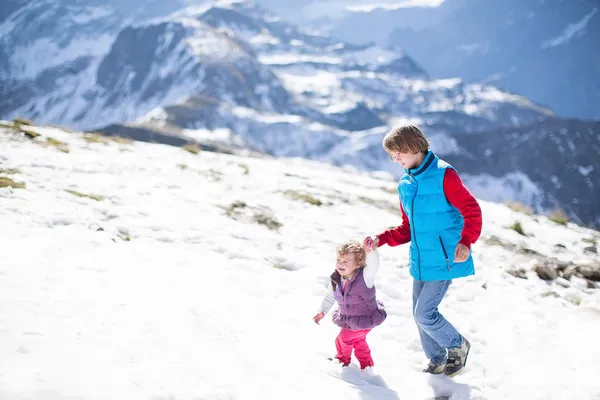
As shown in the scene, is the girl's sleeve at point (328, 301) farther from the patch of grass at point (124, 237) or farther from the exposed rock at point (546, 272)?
the exposed rock at point (546, 272)

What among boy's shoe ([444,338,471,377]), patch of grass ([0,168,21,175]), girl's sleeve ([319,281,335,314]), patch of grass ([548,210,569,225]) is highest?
patch of grass ([548,210,569,225])

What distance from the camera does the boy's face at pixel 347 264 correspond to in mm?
4395

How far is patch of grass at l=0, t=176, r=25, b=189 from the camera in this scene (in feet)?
25.4

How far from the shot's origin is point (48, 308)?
13.7 feet

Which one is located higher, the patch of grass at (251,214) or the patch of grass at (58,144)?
the patch of grass at (58,144)

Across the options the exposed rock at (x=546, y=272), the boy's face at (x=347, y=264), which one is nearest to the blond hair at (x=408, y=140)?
the boy's face at (x=347, y=264)

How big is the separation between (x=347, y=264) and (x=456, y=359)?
161 centimetres

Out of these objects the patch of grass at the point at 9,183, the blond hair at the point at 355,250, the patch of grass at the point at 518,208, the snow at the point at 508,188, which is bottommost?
the snow at the point at 508,188

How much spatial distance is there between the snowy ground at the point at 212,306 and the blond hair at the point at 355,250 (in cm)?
120

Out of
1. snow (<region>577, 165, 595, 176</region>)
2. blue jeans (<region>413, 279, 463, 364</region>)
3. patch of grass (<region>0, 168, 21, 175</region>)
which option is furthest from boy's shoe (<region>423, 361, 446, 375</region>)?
snow (<region>577, 165, 595, 176</region>)

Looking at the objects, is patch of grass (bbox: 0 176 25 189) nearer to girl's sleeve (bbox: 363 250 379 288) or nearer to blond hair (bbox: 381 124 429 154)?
girl's sleeve (bbox: 363 250 379 288)

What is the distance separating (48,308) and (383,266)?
5701 millimetres

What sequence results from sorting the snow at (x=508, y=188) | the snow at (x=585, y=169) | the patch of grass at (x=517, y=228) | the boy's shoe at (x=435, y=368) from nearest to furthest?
the boy's shoe at (x=435, y=368), the patch of grass at (x=517, y=228), the snow at (x=585, y=169), the snow at (x=508, y=188)

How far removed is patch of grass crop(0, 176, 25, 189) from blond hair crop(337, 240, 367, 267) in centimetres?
656
